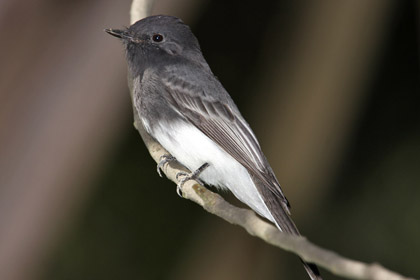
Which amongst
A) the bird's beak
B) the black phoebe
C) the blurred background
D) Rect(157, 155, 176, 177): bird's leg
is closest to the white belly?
the black phoebe

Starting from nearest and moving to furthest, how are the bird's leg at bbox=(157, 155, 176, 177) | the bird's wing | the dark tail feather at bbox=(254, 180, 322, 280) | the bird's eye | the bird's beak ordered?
the dark tail feather at bbox=(254, 180, 322, 280) < the bird's wing < the bird's leg at bbox=(157, 155, 176, 177) < the bird's beak < the bird's eye

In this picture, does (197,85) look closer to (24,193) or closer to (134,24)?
(134,24)

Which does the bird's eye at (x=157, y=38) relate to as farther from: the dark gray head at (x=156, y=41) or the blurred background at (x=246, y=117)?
the blurred background at (x=246, y=117)

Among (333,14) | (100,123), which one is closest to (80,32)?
(100,123)

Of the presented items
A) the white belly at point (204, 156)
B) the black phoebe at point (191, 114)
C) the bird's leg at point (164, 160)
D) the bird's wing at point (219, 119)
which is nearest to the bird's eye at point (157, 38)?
the black phoebe at point (191, 114)

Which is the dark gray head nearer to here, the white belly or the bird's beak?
the bird's beak

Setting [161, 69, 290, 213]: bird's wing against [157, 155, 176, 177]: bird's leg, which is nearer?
[161, 69, 290, 213]: bird's wing

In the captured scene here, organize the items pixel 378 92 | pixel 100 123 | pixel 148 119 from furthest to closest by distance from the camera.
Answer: pixel 378 92
pixel 100 123
pixel 148 119
